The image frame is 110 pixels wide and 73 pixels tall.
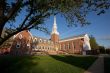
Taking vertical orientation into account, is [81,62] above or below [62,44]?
below

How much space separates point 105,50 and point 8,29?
61148mm

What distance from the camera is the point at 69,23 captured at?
14578 mm

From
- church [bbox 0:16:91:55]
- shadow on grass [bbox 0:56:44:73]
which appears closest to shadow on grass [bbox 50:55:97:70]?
shadow on grass [bbox 0:56:44:73]

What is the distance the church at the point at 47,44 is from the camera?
6888cm

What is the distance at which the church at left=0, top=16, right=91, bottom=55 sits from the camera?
226 feet

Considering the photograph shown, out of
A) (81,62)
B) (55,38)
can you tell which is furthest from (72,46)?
(81,62)

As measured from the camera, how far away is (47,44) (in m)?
88.1

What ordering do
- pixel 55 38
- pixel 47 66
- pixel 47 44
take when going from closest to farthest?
1. pixel 47 66
2. pixel 47 44
3. pixel 55 38

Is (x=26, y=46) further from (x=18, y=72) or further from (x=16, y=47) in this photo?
(x=18, y=72)

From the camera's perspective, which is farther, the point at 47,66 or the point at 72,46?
the point at 72,46

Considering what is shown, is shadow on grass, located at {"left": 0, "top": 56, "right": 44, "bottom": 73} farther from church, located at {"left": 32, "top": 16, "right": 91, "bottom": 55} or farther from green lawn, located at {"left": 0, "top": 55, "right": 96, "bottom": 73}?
church, located at {"left": 32, "top": 16, "right": 91, "bottom": 55}

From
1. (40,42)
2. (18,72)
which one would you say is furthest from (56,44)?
(18,72)

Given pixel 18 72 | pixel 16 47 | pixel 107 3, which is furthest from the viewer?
pixel 16 47

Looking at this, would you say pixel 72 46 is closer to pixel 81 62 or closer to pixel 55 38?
pixel 55 38
